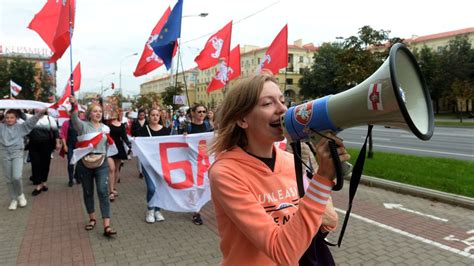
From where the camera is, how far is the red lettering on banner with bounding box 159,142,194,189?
5.73 meters

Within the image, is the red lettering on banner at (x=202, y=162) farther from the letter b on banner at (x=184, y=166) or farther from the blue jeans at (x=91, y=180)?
the blue jeans at (x=91, y=180)

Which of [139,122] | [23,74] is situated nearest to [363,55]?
[139,122]

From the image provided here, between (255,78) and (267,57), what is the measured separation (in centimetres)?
845

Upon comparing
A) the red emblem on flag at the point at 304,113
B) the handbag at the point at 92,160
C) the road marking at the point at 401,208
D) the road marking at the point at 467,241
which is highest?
the red emblem on flag at the point at 304,113

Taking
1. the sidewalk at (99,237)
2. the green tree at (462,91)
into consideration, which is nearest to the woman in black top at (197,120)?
the sidewalk at (99,237)

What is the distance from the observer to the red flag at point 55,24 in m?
6.00

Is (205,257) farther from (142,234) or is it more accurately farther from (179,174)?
(179,174)

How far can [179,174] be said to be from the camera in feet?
19.1

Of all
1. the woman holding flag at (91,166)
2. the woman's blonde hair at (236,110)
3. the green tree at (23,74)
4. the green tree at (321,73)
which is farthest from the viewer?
the green tree at (321,73)

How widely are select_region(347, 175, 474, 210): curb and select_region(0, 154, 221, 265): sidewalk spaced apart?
3.53m

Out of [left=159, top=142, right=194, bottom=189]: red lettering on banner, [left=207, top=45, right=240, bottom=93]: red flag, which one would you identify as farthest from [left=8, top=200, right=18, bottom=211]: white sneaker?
[left=207, top=45, right=240, bottom=93]: red flag

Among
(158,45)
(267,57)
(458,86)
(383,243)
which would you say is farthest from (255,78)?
(458,86)

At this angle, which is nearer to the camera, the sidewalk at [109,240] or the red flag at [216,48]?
the sidewalk at [109,240]

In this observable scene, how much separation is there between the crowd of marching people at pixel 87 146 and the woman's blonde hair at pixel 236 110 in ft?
6.55
